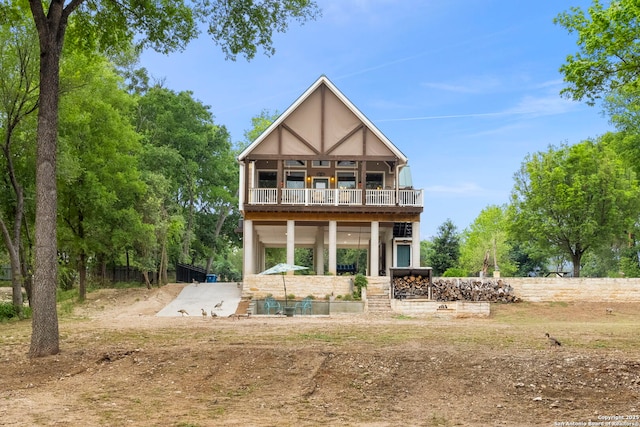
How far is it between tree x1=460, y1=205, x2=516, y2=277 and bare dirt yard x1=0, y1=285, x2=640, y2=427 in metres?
39.4

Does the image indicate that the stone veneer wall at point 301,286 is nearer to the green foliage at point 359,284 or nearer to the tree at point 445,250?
the green foliage at point 359,284

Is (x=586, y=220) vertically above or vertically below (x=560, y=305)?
above

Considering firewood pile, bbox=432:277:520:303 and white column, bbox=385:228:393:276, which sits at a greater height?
A: white column, bbox=385:228:393:276

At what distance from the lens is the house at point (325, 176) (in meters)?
30.4

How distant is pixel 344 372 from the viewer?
938 centimetres

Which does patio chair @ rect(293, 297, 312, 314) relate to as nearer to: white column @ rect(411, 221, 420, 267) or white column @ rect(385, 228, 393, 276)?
white column @ rect(411, 221, 420, 267)

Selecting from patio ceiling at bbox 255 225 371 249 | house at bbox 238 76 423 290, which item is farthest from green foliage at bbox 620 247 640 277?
patio ceiling at bbox 255 225 371 249

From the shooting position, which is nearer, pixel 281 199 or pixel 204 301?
pixel 204 301

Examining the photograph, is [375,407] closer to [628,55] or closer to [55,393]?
[55,393]

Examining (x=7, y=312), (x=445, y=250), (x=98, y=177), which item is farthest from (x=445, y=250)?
(x=7, y=312)

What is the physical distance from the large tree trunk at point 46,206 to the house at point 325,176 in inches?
740

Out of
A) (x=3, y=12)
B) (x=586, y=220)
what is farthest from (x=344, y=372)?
(x=586, y=220)

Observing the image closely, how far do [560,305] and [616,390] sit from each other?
20488mm

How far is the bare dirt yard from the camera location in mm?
7254
